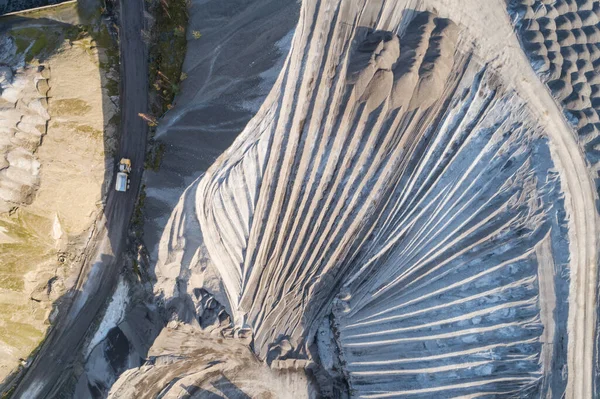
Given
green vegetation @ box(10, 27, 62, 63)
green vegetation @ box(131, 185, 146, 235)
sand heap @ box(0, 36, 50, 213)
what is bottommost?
green vegetation @ box(131, 185, 146, 235)

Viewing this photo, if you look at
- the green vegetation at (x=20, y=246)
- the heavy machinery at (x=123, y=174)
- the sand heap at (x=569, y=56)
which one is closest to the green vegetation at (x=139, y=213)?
the heavy machinery at (x=123, y=174)

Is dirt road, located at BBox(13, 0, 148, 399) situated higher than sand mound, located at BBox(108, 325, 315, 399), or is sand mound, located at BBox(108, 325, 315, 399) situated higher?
dirt road, located at BBox(13, 0, 148, 399)

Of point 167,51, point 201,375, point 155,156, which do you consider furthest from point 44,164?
point 201,375

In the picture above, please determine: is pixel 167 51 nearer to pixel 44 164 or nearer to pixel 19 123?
pixel 19 123

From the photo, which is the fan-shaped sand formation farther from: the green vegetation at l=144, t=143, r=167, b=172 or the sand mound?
the green vegetation at l=144, t=143, r=167, b=172

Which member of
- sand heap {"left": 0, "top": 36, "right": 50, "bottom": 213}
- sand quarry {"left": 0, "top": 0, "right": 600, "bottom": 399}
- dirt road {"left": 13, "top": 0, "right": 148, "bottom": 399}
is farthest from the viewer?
dirt road {"left": 13, "top": 0, "right": 148, "bottom": 399}

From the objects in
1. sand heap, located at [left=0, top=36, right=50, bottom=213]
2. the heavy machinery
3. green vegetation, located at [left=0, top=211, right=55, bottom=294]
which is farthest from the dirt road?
sand heap, located at [left=0, top=36, right=50, bottom=213]
